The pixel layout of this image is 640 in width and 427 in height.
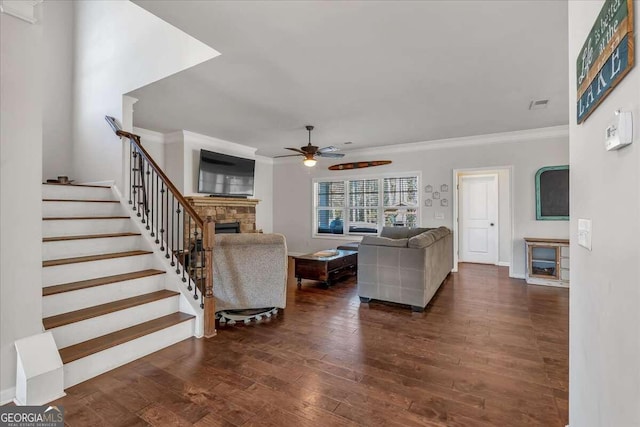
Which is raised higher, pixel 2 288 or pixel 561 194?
pixel 561 194

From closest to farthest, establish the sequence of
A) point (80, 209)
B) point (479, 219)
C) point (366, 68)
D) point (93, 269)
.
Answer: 1. point (93, 269)
2. point (366, 68)
3. point (80, 209)
4. point (479, 219)

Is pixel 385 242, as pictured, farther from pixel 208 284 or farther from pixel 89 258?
pixel 89 258

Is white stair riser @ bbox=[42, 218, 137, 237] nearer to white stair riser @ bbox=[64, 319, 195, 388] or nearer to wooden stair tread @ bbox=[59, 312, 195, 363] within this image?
wooden stair tread @ bbox=[59, 312, 195, 363]

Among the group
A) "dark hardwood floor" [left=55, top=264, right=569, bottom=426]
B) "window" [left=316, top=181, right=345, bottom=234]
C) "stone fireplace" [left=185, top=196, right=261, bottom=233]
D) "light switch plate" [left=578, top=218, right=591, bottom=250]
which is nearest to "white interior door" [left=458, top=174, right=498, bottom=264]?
"window" [left=316, top=181, right=345, bottom=234]

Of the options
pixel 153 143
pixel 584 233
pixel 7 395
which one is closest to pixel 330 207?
pixel 153 143

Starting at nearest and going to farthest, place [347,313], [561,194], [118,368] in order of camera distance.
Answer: [118,368] → [347,313] → [561,194]

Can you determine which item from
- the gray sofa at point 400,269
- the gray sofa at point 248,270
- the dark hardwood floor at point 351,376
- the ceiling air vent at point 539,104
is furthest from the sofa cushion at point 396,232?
the gray sofa at point 248,270

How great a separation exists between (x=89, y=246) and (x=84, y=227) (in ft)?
1.10

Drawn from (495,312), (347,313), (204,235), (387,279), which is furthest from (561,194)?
(204,235)

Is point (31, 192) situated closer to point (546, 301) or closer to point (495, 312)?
point (495, 312)

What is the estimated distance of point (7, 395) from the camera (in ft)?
6.18

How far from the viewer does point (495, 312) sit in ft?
11.7

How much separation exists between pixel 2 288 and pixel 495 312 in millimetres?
4400

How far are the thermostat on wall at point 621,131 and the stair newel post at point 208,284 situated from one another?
2.78m
